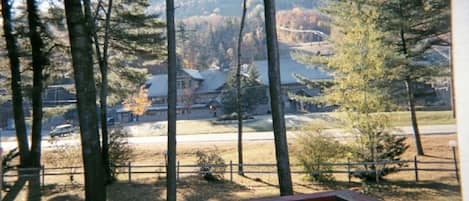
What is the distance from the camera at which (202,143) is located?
10969 millimetres

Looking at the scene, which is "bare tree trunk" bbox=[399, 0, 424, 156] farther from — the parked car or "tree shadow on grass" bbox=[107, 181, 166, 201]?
the parked car

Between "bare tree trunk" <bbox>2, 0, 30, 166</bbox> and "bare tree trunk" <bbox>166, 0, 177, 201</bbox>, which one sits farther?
"bare tree trunk" <bbox>2, 0, 30, 166</bbox>

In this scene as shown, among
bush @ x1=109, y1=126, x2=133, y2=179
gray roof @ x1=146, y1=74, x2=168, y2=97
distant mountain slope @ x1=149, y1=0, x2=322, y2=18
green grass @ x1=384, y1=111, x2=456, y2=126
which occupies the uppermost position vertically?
distant mountain slope @ x1=149, y1=0, x2=322, y2=18

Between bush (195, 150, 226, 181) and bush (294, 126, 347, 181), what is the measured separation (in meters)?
1.78

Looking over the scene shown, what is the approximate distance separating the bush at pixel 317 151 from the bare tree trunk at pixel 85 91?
15.2 ft

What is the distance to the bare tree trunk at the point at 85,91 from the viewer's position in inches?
162

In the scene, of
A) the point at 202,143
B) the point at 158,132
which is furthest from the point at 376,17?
the point at 158,132

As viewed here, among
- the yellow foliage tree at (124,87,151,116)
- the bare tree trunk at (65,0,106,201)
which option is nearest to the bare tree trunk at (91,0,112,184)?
the yellow foliage tree at (124,87,151,116)

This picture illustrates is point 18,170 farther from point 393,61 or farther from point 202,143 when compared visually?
point 393,61

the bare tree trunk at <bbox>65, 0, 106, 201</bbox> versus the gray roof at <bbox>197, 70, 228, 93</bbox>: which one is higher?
the gray roof at <bbox>197, 70, 228, 93</bbox>

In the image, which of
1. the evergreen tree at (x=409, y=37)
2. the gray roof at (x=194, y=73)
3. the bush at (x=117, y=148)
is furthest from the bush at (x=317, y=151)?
the gray roof at (x=194, y=73)

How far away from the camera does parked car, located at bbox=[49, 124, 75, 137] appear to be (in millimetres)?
8693

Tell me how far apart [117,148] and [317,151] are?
14.0ft

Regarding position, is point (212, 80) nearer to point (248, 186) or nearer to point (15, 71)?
point (248, 186)
